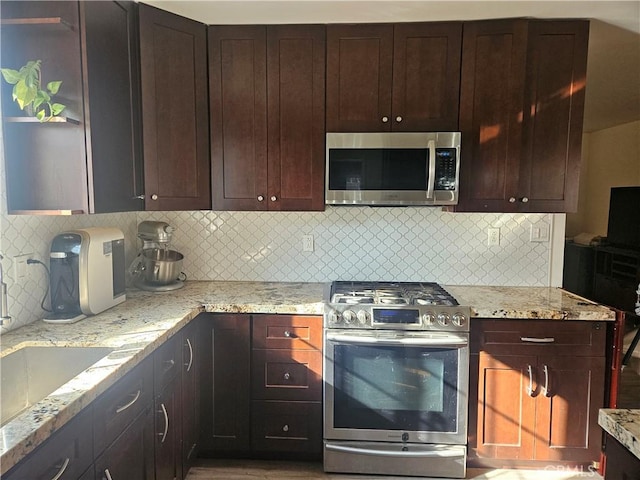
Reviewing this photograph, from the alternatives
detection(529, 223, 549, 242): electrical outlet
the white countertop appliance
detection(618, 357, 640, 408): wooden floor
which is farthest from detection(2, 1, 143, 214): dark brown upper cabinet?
detection(618, 357, 640, 408): wooden floor

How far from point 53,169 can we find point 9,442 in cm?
121

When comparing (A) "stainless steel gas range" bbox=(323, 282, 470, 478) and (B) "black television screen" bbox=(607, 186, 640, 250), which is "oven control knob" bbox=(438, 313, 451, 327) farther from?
(B) "black television screen" bbox=(607, 186, 640, 250)

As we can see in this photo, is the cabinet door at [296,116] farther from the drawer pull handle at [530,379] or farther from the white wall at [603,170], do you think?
the white wall at [603,170]

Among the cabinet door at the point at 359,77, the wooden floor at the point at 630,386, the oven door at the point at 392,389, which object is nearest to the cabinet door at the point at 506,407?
the oven door at the point at 392,389

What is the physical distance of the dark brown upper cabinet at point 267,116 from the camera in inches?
94.0

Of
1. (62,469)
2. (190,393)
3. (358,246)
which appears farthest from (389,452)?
(62,469)

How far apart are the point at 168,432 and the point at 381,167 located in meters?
1.67

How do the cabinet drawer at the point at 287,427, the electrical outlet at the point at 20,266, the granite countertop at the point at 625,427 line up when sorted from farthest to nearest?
the cabinet drawer at the point at 287,427 → the electrical outlet at the point at 20,266 → the granite countertop at the point at 625,427

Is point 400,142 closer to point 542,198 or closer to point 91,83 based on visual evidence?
point 542,198

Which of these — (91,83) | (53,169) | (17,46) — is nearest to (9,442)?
(53,169)

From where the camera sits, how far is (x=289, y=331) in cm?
225

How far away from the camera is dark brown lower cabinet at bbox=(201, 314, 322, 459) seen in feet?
7.39

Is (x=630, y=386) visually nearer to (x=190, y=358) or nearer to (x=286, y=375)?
(x=286, y=375)

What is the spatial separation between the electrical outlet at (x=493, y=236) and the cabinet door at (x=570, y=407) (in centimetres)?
81
